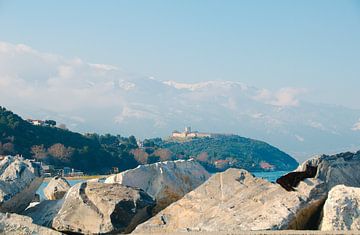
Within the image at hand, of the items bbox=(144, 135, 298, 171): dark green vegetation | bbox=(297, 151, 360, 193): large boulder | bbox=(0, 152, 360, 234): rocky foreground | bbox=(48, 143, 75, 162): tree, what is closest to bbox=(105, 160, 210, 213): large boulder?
bbox=(0, 152, 360, 234): rocky foreground

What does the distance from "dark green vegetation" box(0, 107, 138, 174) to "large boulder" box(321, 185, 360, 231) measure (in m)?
72.7

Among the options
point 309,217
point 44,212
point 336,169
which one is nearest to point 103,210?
point 44,212

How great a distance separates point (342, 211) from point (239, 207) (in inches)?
53.6

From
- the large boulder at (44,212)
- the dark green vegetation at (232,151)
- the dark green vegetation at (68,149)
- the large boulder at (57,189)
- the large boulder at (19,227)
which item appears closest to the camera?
the large boulder at (19,227)

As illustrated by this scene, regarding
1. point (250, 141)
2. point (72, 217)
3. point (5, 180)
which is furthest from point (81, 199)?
point (250, 141)

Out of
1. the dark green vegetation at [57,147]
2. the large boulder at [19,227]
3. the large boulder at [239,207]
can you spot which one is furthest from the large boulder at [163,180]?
the dark green vegetation at [57,147]

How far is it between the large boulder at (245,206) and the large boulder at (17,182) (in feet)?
8.61

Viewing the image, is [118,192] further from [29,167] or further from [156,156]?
[156,156]

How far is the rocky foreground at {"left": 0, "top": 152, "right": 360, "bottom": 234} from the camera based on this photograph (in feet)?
28.2

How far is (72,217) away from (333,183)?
3895mm

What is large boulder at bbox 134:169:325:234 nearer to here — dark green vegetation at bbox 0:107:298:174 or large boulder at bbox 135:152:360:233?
large boulder at bbox 135:152:360:233

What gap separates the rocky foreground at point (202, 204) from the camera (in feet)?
28.2

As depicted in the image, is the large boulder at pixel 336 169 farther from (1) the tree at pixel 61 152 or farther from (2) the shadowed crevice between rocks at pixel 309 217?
(1) the tree at pixel 61 152

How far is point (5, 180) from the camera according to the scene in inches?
430
